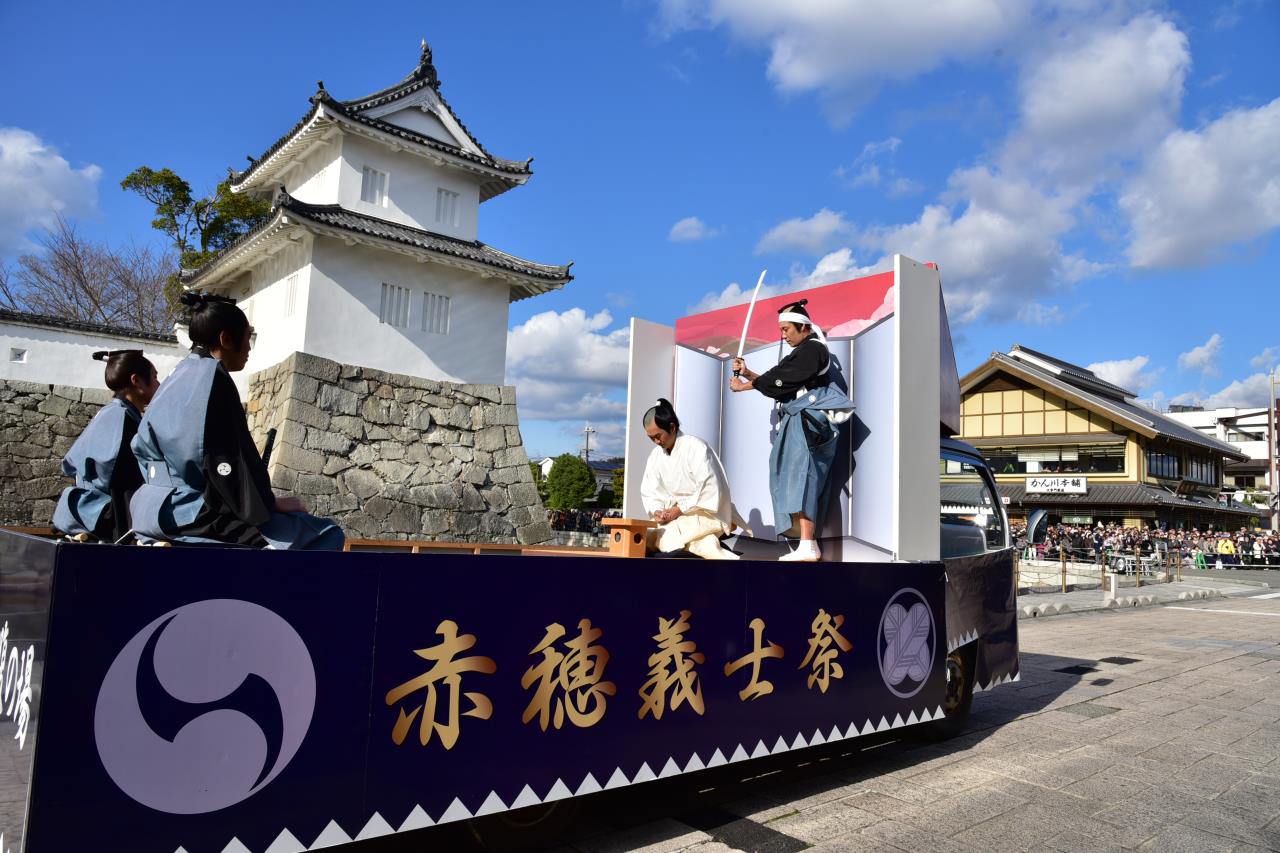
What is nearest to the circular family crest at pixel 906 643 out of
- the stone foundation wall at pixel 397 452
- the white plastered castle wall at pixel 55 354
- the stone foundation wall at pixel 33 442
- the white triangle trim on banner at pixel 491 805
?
the white triangle trim on banner at pixel 491 805

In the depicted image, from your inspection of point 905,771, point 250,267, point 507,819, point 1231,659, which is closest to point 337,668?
point 507,819

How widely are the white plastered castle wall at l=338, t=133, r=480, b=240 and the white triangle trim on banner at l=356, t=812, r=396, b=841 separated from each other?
56.4 ft

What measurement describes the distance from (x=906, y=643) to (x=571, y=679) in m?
2.52

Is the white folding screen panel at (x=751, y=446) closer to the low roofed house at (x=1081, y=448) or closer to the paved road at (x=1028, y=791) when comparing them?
the paved road at (x=1028, y=791)

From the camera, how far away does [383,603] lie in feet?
7.89

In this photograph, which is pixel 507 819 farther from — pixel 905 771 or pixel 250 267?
pixel 250 267

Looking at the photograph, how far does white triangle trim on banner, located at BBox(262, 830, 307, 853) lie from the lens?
220cm

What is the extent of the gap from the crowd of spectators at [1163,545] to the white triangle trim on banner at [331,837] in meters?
29.3

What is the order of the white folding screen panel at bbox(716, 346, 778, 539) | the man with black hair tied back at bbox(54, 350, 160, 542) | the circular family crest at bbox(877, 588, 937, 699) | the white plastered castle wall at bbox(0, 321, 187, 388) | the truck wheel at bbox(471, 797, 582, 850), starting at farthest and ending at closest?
the white plastered castle wall at bbox(0, 321, 187, 388), the white folding screen panel at bbox(716, 346, 778, 539), the circular family crest at bbox(877, 588, 937, 699), the man with black hair tied back at bbox(54, 350, 160, 542), the truck wheel at bbox(471, 797, 582, 850)

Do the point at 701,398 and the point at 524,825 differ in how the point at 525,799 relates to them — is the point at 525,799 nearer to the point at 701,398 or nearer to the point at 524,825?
the point at 524,825

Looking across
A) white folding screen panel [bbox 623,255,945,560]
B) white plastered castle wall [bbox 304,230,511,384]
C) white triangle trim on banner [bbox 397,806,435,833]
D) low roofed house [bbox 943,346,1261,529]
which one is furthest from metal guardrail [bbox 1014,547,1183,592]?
white triangle trim on banner [bbox 397,806,435,833]

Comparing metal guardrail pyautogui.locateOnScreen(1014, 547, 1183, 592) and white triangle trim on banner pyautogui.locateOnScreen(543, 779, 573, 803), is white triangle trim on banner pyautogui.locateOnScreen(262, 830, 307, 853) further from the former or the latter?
metal guardrail pyautogui.locateOnScreen(1014, 547, 1183, 592)

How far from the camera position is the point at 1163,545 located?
1177 inches

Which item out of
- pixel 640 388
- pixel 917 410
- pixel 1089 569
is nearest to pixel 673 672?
pixel 917 410
